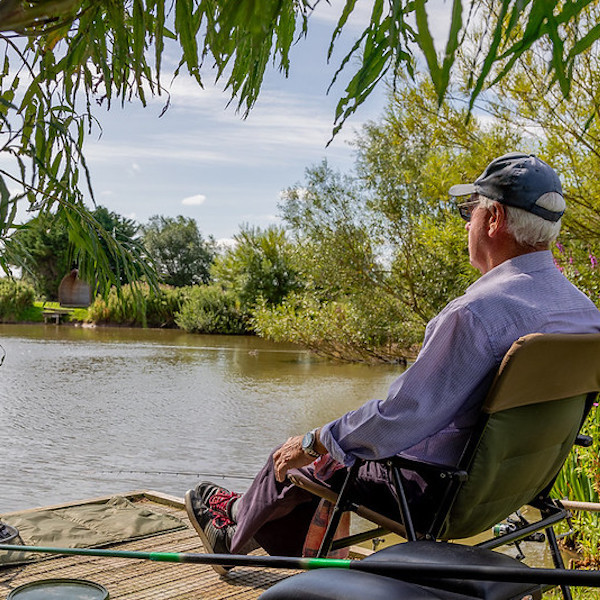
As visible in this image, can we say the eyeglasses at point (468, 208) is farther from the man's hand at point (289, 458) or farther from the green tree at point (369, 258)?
the green tree at point (369, 258)

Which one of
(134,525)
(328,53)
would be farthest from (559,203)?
(134,525)

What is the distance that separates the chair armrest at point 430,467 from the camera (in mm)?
1699

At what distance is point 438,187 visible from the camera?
7801 millimetres

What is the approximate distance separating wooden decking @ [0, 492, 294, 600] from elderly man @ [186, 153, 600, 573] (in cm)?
60

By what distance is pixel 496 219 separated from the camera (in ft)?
6.28

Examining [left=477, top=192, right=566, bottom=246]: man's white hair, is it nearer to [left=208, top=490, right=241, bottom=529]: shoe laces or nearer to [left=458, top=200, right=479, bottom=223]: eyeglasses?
[left=458, top=200, right=479, bottom=223]: eyeglasses

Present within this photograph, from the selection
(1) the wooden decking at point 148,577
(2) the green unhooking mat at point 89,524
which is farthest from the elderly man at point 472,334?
(2) the green unhooking mat at point 89,524

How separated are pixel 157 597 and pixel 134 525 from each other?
81cm

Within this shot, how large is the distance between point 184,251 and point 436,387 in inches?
1732

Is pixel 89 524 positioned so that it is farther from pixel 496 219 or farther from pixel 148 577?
pixel 496 219

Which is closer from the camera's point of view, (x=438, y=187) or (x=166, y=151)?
(x=438, y=187)

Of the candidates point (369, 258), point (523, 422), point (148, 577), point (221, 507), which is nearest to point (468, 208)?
point (523, 422)

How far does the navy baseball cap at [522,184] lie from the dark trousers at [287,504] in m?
0.70

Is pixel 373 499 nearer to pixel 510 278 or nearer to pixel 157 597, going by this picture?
pixel 510 278
